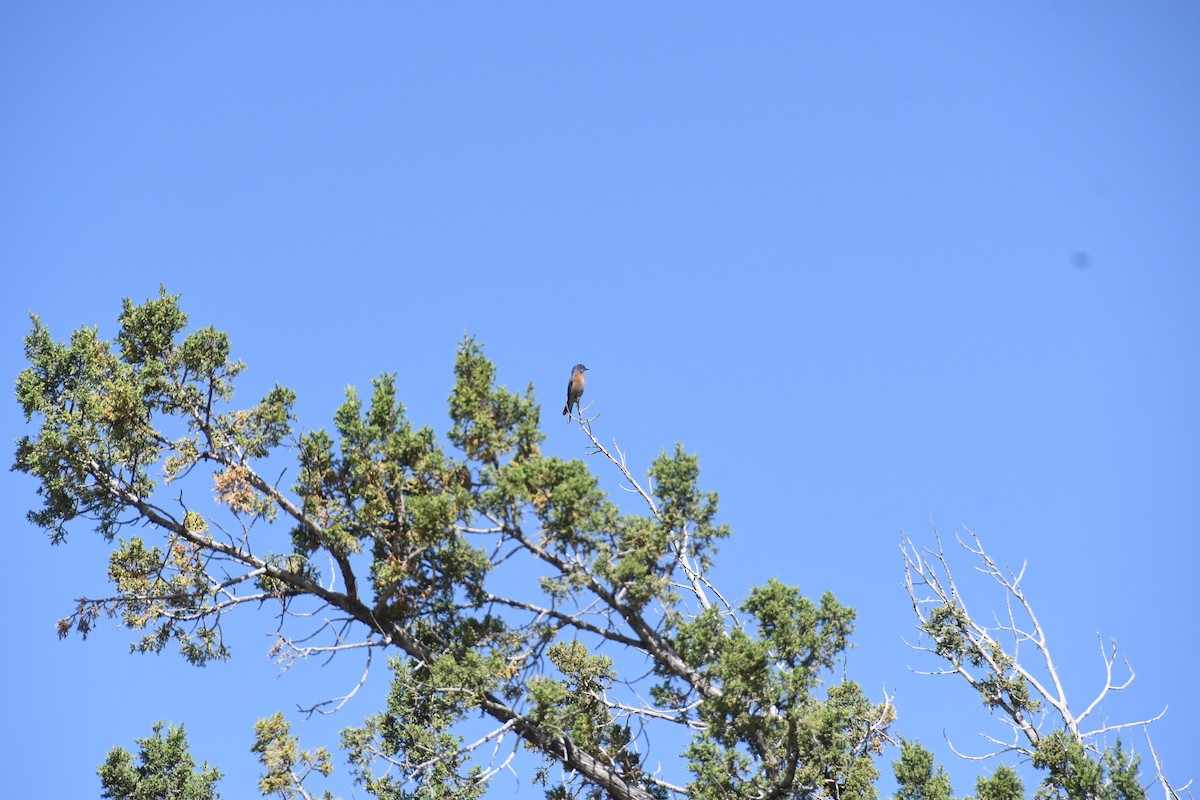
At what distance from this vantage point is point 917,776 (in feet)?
37.9

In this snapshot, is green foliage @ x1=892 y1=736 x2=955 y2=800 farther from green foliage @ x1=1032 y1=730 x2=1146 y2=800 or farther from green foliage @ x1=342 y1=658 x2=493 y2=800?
green foliage @ x1=342 y1=658 x2=493 y2=800

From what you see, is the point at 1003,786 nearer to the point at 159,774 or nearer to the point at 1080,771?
the point at 1080,771

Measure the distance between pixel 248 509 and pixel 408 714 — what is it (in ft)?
9.13

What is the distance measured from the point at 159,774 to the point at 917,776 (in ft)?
→ 28.5

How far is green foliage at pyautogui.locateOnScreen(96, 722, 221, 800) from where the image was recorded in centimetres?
1262

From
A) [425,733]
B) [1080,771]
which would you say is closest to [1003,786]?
[1080,771]

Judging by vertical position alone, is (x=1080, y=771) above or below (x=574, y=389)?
below

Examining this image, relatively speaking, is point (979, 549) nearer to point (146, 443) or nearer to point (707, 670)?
point (707, 670)

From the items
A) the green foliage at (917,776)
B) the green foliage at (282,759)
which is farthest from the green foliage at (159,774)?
the green foliage at (917,776)

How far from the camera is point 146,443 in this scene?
12.0 m

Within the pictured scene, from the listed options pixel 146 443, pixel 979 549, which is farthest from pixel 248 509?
pixel 979 549

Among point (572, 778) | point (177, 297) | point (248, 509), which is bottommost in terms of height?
point (572, 778)

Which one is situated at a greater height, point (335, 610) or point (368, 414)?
point (368, 414)

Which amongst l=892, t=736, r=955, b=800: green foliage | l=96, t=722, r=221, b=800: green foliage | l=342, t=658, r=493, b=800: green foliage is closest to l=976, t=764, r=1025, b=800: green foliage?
l=892, t=736, r=955, b=800: green foliage
